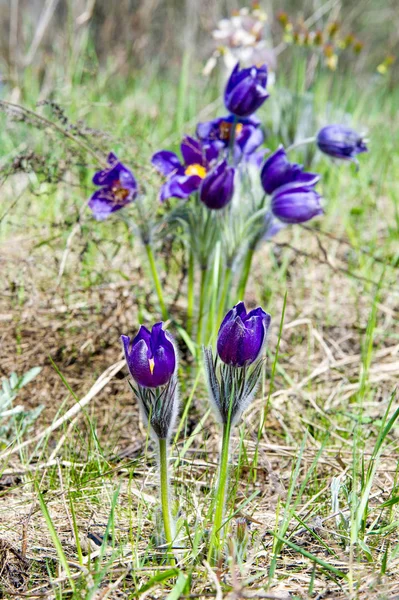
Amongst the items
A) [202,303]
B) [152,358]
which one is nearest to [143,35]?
[202,303]

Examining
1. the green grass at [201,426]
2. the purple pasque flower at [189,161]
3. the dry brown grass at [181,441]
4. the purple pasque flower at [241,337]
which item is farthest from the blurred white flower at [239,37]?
the purple pasque flower at [241,337]

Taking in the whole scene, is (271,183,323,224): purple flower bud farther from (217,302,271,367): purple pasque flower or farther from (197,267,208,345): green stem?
(217,302,271,367): purple pasque flower

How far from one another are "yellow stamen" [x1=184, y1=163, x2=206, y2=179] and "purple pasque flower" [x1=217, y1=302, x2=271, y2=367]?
0.73 meters

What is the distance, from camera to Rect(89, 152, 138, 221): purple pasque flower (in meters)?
1.66

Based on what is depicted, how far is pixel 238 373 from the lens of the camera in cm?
110

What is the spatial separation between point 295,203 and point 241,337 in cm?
63

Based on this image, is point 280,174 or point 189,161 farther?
point 189,161

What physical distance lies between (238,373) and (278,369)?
2.74 ft

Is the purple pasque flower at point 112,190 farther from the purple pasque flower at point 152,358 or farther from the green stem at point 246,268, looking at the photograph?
the purple pasque flower at point 152,358

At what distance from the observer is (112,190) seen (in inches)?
66.6

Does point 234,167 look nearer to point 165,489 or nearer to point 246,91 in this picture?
point 246,91

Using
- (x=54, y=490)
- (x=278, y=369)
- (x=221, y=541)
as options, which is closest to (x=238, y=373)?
(x=221, y=541)

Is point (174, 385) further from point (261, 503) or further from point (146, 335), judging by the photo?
point (261, 503)

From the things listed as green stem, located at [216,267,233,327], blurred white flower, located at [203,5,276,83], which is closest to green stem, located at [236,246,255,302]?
green stem, located at [216,267,233,327]
